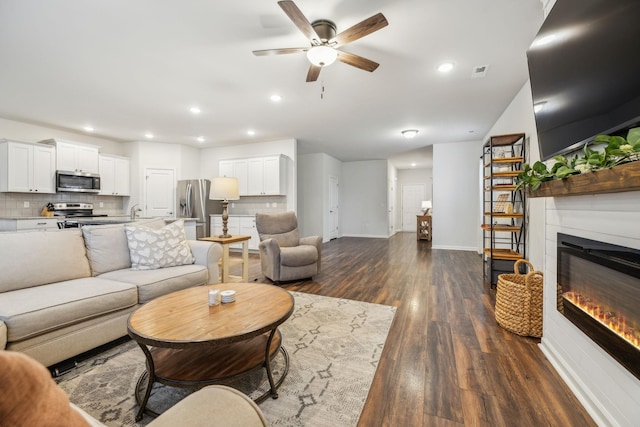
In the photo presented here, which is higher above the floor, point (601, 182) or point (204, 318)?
point (601, 182)

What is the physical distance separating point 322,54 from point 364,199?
6883mm

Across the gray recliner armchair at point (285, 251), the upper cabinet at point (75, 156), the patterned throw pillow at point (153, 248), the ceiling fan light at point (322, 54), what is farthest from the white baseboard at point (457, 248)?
the upper cabinet at point (75, 156)

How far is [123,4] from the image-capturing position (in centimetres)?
201

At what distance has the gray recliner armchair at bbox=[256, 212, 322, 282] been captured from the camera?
11.9 feet

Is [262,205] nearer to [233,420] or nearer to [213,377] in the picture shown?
[213,377]

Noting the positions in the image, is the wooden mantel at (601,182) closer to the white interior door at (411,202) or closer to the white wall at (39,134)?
the white wall at (39,134)

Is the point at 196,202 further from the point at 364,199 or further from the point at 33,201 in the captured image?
the point at 364,199

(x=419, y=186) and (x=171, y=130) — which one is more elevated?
(x=171, y=130)

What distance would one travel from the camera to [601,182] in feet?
4.05

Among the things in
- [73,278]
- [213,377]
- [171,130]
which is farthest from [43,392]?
[171,130]

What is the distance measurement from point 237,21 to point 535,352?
344 centimetres

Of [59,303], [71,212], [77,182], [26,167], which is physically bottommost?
[59,303]

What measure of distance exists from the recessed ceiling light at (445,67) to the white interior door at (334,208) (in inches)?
208

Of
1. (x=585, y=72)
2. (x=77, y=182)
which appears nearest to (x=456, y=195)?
(x=585, y=72)
